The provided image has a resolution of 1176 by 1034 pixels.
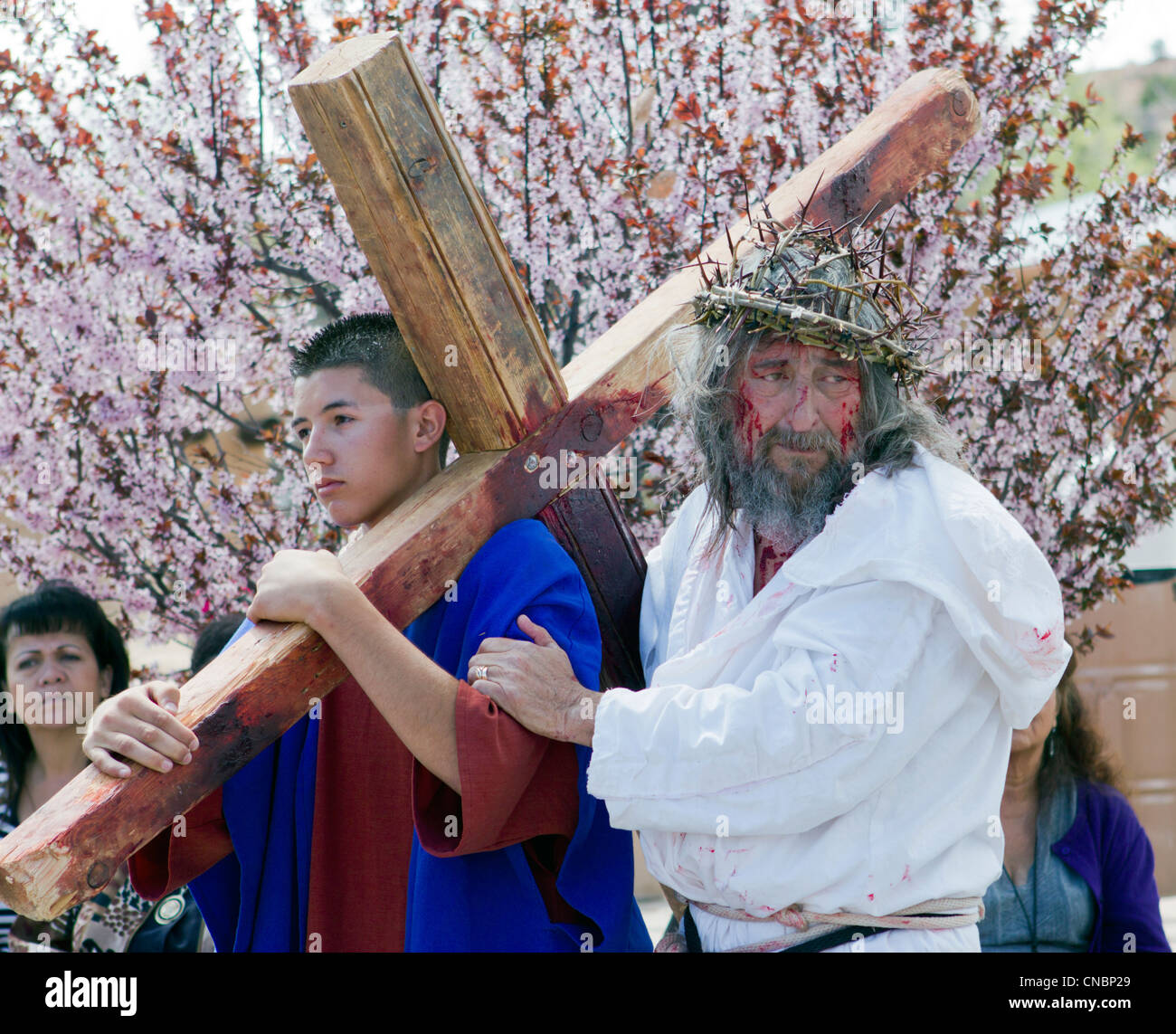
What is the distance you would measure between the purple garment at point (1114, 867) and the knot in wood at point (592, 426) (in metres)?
1.80

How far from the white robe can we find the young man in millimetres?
195

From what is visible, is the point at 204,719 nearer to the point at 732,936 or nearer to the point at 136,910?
the point at 732,936

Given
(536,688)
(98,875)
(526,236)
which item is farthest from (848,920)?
(526,236)

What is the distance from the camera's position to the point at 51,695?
A: 3643 mm

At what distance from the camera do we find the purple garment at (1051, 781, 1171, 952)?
3268mm

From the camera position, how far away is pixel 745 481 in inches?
98.2

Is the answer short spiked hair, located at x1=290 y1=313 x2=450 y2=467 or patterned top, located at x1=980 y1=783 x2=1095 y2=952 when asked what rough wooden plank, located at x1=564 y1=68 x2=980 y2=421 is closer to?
short spiked hair, located at x1=290 y1=313 x2=450 y2=467

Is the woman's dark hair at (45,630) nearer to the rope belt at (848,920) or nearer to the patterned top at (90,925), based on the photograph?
the patterned top at (90,925)

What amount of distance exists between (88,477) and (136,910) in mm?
1253

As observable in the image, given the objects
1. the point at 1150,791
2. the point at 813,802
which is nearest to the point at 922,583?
the point at 813,802

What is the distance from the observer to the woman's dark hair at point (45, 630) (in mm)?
Answer: 3670
